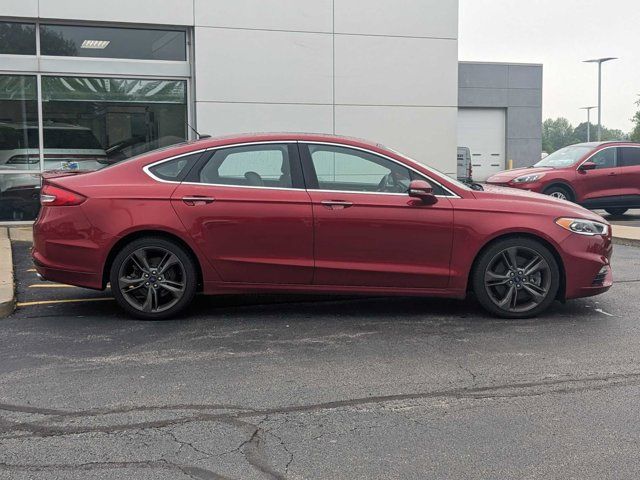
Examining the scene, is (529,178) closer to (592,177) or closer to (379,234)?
(592,177)

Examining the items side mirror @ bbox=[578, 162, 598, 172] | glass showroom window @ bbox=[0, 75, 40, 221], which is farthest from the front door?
side mirror @ bbox=[578, 162, 598, 172]

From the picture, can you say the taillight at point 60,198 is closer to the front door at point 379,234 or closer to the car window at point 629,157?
the front door at point 379,234

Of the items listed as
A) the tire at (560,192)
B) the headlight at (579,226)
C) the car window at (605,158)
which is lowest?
the headlight at (579,226)

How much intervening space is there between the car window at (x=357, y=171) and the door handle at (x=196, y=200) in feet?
3.17

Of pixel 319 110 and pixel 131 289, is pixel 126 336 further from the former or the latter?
pixel 319 110

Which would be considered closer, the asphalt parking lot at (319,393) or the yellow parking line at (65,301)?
the asphalt parking lot at (319,393)

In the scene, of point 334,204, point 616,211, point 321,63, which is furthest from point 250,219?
point 616,211

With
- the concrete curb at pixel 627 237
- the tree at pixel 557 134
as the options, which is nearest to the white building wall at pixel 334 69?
the concrete curb at pixel 627 237

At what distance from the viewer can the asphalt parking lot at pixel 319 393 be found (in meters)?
3.61

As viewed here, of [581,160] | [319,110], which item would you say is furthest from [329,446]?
[581,160]

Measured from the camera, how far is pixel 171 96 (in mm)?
13188

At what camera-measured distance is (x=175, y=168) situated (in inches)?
251

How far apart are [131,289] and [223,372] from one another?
1709 mm

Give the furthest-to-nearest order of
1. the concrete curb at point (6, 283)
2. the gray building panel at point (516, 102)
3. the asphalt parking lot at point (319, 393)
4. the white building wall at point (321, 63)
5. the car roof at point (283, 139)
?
the gray building panel at point (516, 102) < the white building wall at point (321, 63) < the concrete curb at point (6, 283) < the car roof at point (283, 139) < the asphalt parking lot at point (319, 393)
